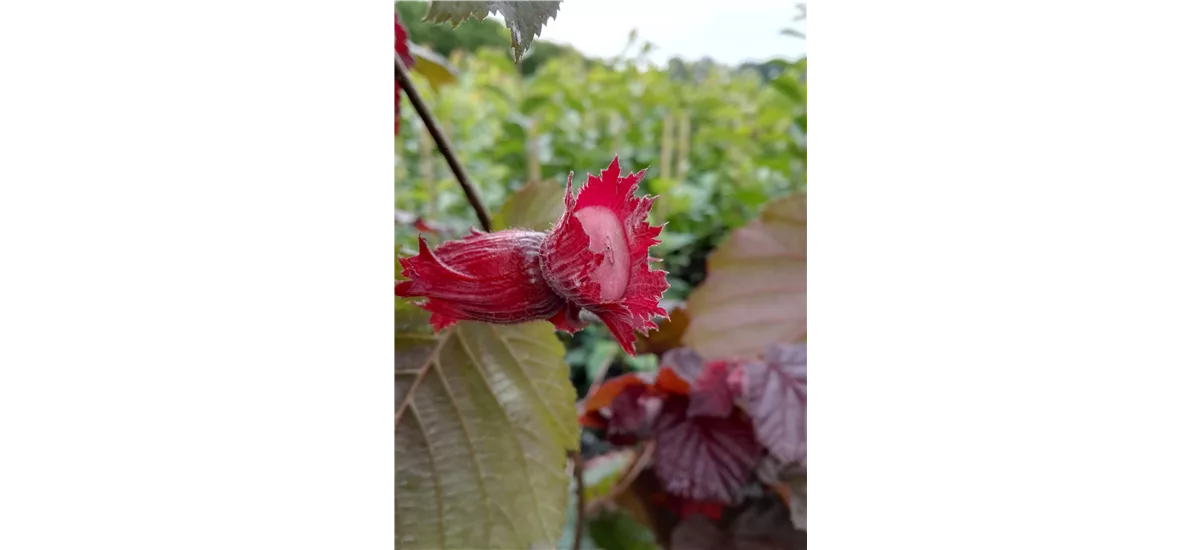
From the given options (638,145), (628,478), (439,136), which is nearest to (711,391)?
(628,478)

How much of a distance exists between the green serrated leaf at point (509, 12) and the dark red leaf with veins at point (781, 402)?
240mm

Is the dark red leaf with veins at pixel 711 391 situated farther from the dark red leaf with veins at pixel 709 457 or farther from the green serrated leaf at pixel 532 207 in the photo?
the green serrated leaf at pixel 532 207

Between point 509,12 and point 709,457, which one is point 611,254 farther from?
point 709,457

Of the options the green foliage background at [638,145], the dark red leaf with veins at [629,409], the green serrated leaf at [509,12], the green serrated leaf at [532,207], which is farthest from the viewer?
the green foliage background at [638,145]

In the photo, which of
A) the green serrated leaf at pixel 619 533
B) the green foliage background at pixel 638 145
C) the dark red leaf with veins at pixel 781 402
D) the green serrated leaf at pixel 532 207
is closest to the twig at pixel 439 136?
the green serrated leaf at pixel 532 207

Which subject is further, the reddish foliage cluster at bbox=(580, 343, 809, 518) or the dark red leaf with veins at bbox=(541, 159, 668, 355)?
the reddish foliage cluster at bbox=(580, 343, 809, 518)

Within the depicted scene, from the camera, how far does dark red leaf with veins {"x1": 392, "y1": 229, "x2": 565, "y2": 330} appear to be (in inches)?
7.7

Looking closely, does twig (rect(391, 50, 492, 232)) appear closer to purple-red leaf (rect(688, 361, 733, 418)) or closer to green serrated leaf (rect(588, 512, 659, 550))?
purple-red leaf (rect(688, 361, 733, 418))

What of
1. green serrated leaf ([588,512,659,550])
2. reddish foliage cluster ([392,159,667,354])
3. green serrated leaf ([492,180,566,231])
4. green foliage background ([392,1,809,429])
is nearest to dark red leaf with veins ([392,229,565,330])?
reddish foliage cluster ([392,159,667,354])

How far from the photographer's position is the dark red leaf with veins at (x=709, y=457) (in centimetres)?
43

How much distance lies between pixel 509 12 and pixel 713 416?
1.04ft

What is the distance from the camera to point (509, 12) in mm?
181
